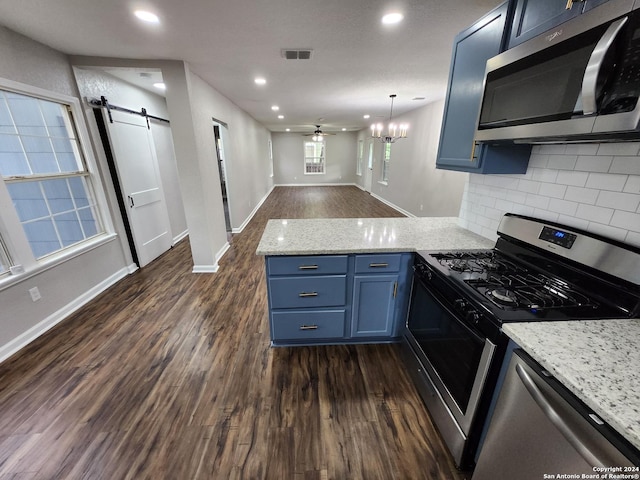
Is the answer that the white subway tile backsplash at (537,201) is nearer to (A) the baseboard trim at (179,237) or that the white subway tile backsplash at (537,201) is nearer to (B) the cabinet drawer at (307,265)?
(B) the cabinet drawer at (307,265)

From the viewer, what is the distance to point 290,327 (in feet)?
6.64

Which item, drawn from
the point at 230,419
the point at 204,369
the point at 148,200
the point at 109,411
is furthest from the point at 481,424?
the point at 148,200

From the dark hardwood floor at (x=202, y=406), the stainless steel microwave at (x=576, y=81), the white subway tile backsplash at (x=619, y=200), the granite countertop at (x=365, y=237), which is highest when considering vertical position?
the stainless steel microwave at (x=576, y=81)

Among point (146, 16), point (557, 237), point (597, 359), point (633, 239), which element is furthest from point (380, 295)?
point (146, 16)

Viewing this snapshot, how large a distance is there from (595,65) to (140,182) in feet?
14.3

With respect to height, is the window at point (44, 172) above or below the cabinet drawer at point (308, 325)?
above

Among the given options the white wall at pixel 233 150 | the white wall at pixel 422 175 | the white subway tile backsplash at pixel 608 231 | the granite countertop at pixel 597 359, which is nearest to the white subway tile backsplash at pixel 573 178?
the white subway tile backsplash at pixel 608 231

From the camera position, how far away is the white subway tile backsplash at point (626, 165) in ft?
3.51

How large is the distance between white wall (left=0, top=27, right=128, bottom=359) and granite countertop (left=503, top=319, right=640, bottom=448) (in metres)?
3.47

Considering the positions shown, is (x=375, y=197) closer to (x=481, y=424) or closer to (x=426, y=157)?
(x=426, y=157)

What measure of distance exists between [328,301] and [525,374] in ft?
4.09

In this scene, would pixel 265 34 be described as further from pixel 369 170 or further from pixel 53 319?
pixel 369 170

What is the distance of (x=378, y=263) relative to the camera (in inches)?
72.4

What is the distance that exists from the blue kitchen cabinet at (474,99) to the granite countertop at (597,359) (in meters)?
1.01
